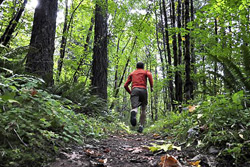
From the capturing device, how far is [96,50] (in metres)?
8.45

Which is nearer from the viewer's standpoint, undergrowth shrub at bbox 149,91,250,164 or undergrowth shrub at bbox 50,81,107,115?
undergrowth shrub at bbox 149,91,250,164

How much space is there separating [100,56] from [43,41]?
326 centimetres

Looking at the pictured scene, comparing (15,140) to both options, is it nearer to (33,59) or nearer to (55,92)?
(55,92)

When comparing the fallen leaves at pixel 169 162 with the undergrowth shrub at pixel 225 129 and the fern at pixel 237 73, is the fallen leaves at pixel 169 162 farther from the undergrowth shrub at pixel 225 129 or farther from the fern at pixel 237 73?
the fern at pixel 237 73

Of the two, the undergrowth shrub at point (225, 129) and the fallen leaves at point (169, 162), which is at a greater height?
the undergrowth shrub at point (225, 129)

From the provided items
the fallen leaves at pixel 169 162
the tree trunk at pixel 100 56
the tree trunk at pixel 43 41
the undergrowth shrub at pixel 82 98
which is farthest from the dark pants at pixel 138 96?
the fallen leaves at pixel 169 162

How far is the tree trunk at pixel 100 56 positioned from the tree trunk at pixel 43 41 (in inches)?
108

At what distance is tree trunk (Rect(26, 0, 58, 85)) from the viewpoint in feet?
17.3

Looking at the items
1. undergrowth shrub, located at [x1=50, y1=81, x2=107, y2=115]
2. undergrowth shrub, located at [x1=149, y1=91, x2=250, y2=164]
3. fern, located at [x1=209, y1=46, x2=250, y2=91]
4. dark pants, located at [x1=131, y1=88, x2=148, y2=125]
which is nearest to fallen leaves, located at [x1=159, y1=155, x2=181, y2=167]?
undergrowth shrub, located at [x1=149, y1=91, x2=250, y2=164]

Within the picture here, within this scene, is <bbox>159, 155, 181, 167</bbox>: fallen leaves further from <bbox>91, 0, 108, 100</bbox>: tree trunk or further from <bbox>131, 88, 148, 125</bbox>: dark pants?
<bbox>91, 0, 108, 100</bbox>: tree trunk

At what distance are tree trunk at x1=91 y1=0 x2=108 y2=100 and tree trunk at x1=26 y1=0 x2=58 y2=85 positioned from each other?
273 cm

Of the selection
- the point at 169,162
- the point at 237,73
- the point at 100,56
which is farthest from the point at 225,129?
the point at 100,56

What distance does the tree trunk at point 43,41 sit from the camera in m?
5.28

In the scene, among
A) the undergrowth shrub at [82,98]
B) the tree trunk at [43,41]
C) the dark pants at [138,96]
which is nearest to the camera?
the tree trunk at [43,41]
